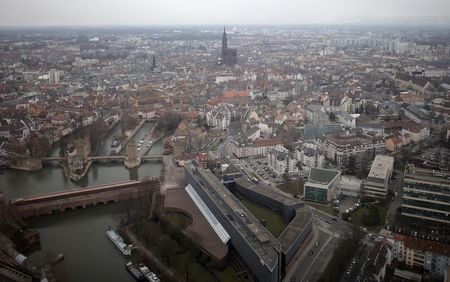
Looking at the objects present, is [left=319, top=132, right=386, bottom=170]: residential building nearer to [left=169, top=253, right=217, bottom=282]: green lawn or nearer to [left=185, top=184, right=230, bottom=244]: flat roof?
[left=185, top=184, right=230, bottom=244]: flat roof

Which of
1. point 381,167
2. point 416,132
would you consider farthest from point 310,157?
point 416,132

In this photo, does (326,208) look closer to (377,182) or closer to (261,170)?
(377,182)

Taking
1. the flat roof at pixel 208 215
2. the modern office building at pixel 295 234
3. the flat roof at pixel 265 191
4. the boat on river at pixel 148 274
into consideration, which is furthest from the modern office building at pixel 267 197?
the boat on river at pixel 148 274

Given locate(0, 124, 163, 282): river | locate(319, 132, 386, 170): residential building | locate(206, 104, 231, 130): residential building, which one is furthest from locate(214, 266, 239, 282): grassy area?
locate(206, 104, 231, 130): residential building

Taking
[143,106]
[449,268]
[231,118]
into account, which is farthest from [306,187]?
[143,106]

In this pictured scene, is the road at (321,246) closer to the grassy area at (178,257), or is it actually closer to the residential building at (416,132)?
the grassy area at (178,257)

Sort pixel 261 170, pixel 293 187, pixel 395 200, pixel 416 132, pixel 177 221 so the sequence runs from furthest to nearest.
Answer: pixel 416 132
pixel 261 170
pixel 293 187
pixel 395 200
pixel 177 221

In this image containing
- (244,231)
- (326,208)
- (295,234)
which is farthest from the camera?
(326,208)
